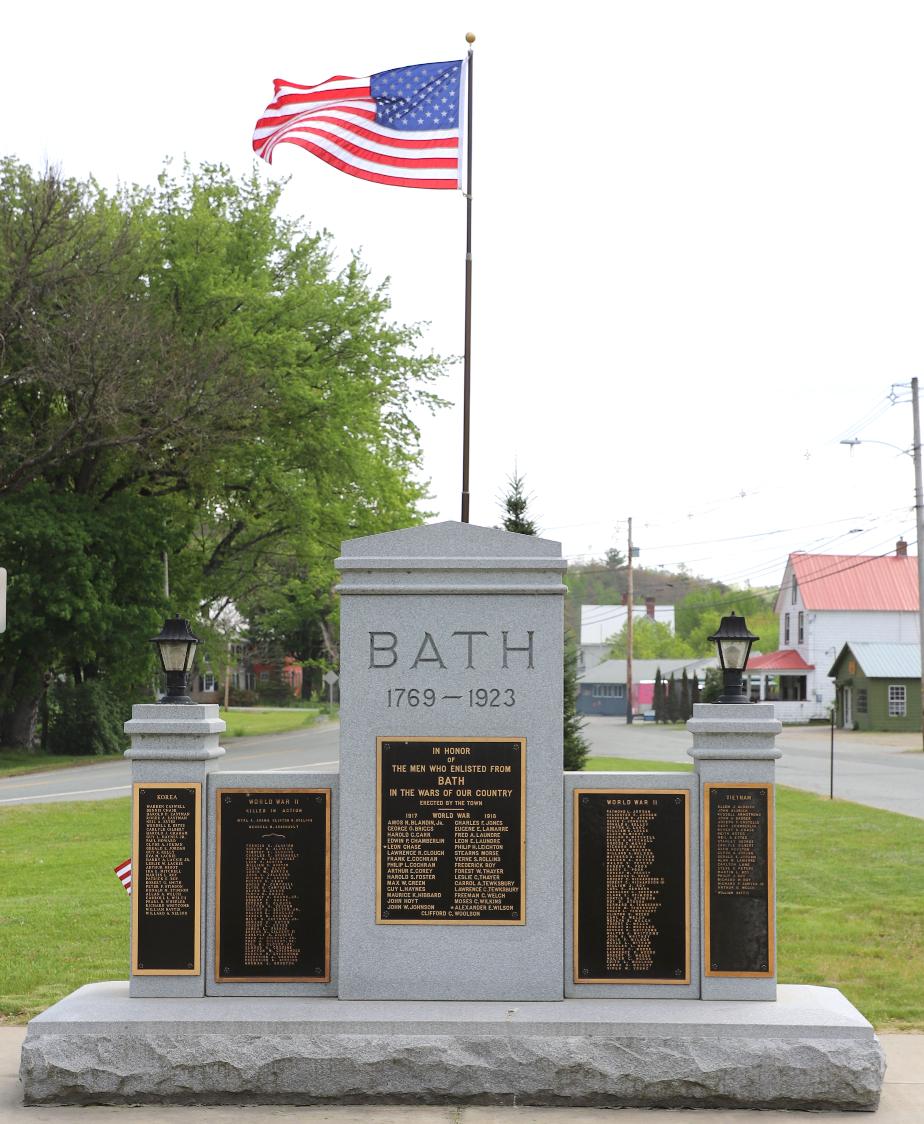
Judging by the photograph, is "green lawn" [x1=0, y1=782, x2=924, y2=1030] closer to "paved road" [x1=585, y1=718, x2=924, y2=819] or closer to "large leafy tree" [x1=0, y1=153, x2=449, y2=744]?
"paved road" [x1=585, y1=718, x2=924, y2=819]

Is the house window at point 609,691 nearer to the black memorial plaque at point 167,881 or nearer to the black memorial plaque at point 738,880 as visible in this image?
the black memorial plaque at point 738,880

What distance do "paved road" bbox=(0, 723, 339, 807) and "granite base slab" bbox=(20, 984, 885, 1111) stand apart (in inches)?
560

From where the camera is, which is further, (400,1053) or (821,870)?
(821,870)

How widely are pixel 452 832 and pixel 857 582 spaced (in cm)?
6607

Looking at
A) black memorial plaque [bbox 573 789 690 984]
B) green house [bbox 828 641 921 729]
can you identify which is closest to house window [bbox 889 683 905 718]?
green house [bbox 828 641 921 729]

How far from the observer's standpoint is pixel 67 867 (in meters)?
16.4

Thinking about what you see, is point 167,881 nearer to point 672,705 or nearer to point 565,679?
point 565,679

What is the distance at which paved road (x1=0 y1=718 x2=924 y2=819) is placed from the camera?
26.3 metres

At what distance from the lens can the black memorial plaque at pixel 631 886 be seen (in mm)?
7578

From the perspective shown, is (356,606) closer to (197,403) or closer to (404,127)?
(404,127)

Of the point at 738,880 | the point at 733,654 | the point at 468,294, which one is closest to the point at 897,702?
the point at 468,294

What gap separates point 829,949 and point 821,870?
4.60 meters

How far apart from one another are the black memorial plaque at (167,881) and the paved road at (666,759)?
1684 cm

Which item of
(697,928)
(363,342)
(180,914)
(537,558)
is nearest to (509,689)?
(537,558)
